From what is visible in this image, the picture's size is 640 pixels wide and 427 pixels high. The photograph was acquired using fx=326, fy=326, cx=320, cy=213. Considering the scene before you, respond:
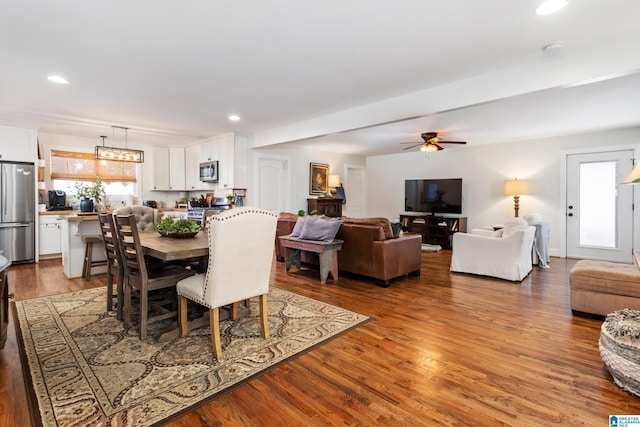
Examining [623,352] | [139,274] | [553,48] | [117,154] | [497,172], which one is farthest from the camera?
[497,172]

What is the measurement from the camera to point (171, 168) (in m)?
7.63

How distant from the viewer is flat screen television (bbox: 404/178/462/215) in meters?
7.54

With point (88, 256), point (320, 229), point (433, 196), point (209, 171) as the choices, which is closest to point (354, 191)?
point (433, 196)

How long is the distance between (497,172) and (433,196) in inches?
57.0

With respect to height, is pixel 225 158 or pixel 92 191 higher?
pixel 225 158

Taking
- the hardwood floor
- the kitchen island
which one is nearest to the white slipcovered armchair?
the hardwood floor

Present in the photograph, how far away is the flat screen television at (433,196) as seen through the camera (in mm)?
7539

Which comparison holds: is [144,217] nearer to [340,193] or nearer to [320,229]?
[320,229]

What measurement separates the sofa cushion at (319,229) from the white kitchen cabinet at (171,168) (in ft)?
14.3

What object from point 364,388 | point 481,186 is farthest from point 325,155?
point 364,388

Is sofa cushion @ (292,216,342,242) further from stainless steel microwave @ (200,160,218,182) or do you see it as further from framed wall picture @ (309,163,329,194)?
framed wall picture @ (309,163,329,194)

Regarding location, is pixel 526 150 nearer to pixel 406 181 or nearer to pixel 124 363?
pixel 406 181

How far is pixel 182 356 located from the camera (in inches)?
90.7

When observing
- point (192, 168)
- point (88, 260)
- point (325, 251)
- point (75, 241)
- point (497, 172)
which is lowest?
point (88, 260)
